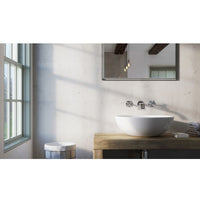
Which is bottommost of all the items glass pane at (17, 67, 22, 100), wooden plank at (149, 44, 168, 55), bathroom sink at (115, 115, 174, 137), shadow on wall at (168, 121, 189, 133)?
shadow on wall at (168, 121, 189, 133)

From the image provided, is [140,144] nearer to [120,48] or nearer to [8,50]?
[120,48]

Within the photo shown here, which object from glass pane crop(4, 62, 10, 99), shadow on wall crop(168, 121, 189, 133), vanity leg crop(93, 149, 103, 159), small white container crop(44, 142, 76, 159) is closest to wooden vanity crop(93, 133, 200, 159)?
vanity leg crop(93, 149, 103, 159)

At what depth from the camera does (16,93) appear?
2721 millimetres

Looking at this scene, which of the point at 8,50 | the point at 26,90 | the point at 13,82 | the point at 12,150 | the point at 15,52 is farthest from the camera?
the point at 26,90

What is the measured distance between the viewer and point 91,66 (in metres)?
3.05

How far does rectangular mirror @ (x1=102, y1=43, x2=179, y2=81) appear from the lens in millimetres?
3051

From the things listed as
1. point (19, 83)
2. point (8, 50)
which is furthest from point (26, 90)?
point (8, 50)

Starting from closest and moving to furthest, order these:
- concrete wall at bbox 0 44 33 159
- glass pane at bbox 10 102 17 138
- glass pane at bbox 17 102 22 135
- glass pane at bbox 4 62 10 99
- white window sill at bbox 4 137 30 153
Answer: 1. concrete wall at bbox 0 44 33 159
2. white window sill at bbox 4 137 30 153
3. glass pane at bbox 4 62 10 99
4. glass pane at bbox 10 102 17 138
5. glass pane at bbox 17 102 22 135

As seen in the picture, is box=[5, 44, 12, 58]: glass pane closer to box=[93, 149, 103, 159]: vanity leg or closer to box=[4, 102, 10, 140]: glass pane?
box=[4, 102, 10, 140]: glass pane

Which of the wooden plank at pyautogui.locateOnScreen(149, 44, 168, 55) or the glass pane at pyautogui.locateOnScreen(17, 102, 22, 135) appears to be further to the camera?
the wooden plank at pyautogui.locateOnScreen(149, 44, 168, 55)

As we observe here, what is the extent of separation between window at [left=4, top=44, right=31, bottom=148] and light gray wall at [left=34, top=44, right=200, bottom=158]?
0.16 m

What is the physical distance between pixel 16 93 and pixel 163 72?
1719 millimetres
